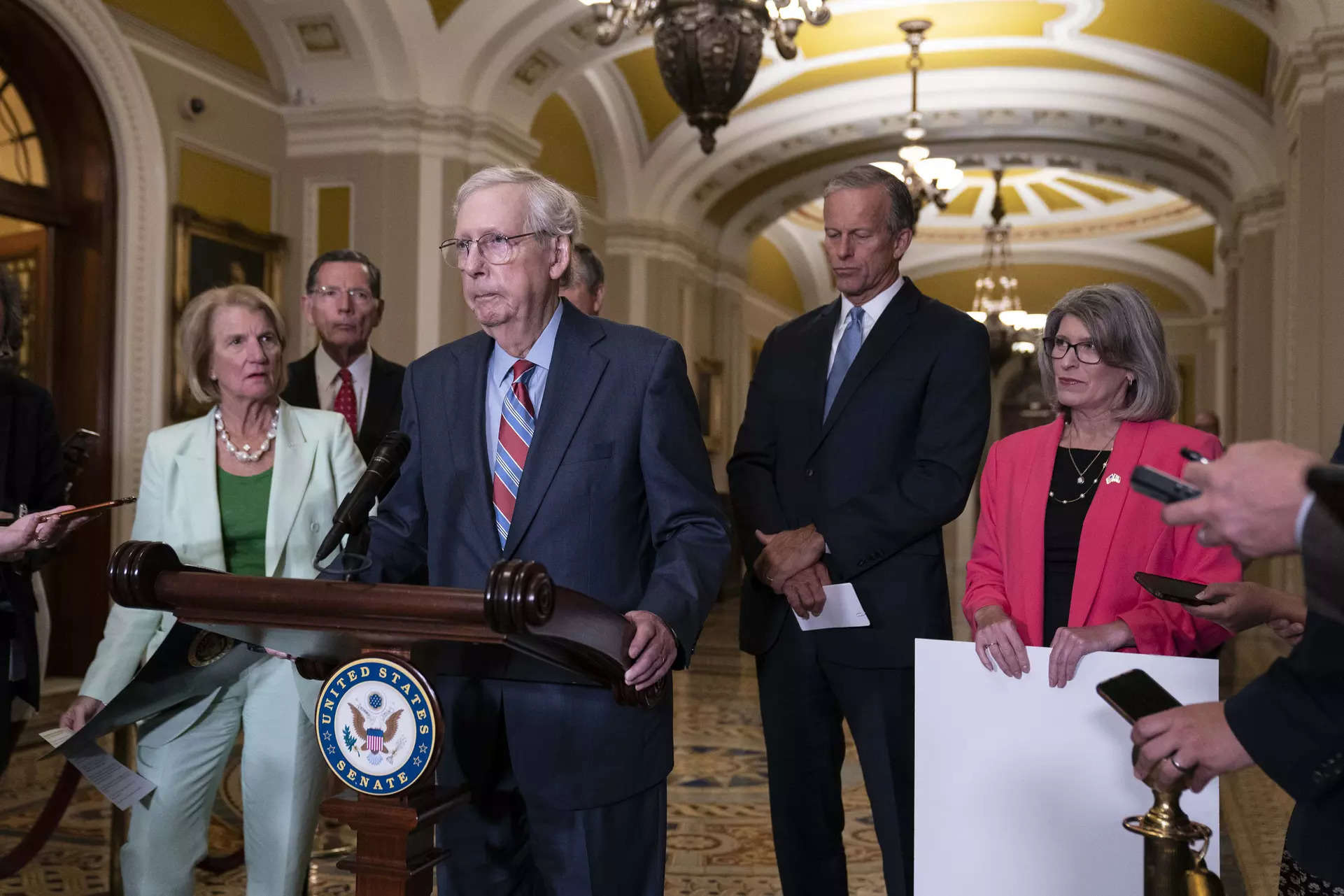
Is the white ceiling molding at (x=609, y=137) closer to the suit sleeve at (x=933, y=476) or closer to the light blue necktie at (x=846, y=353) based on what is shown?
the light blue necktie at (x=846, y=353)

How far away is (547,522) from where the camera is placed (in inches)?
72.6

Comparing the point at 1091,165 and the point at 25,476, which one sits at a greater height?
the point at 1091,165

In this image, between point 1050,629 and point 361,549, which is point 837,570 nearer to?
point 1050,629

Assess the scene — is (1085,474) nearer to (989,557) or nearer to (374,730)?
(989,557)

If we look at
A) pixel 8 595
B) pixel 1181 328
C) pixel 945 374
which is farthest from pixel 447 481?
pixel 1181 328

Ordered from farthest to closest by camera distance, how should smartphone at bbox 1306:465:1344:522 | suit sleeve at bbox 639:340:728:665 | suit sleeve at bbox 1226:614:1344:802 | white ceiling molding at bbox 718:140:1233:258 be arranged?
white ceiling molding at bbox 718:140:1233:258, suit sleeve at bbox 639:340:728:665, suit sleeve at bbox 1226:614:1344:802, smartphone at bbox 1306:465:1344:522

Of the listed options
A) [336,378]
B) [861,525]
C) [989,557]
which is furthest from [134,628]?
[989,557]

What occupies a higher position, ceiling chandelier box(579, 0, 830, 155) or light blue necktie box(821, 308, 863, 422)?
ceiling chandelier box(579, 0, 830, 155)

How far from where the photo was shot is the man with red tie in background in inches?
138

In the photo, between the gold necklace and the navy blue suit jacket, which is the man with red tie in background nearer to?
the navy blue suit jacket

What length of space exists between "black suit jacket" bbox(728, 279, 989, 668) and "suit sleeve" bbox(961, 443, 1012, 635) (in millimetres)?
47

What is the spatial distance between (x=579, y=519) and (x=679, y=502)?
15 centimetres

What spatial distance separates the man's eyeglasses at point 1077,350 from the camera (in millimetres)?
2430

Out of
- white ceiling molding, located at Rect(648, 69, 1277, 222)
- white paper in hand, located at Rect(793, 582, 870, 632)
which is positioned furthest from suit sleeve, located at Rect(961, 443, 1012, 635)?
white ceiling molding, located at Rect(648, 69, 1277, 222)
